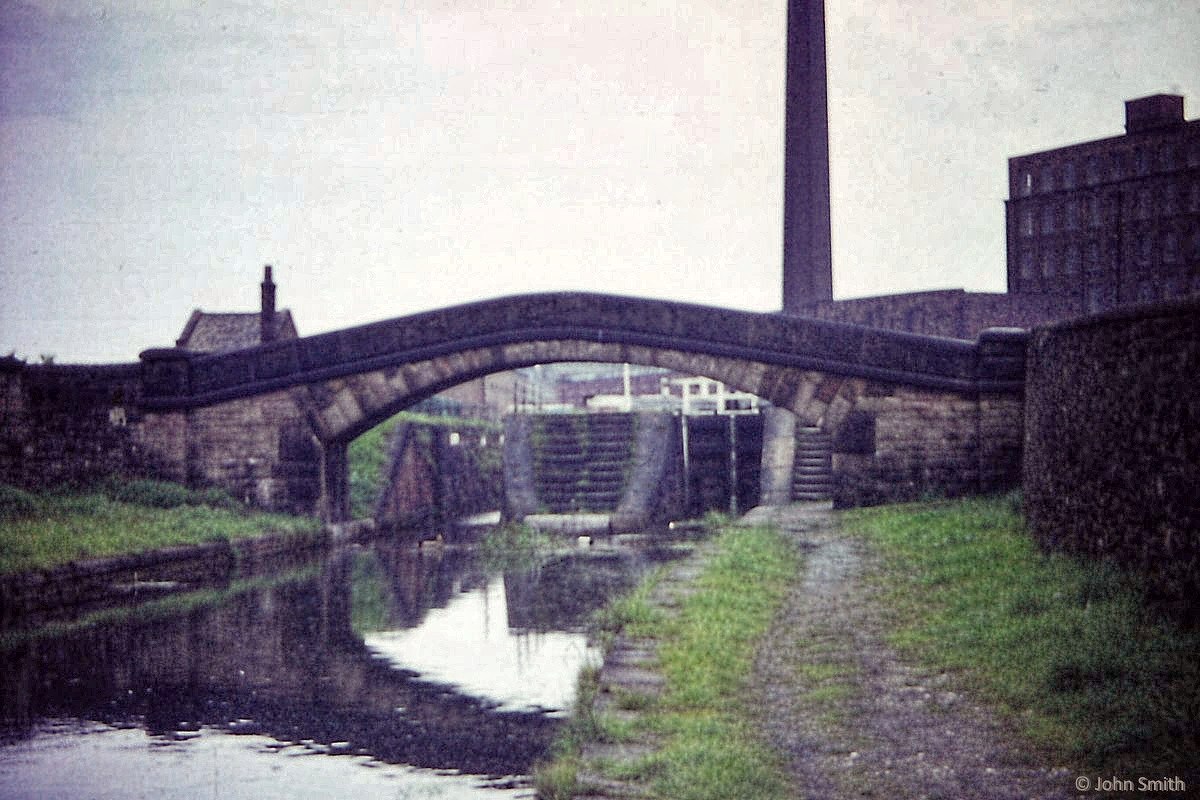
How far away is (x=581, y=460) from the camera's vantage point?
28141 millimetres

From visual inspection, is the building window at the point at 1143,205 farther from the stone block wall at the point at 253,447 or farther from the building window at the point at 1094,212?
the stone block wall at the point at 253,447

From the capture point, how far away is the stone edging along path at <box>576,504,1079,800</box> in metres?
5.24

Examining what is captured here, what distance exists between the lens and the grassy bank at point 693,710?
531 cm

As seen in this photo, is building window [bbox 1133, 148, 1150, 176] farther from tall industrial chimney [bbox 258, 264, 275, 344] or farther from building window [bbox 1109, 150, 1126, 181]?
tall industrial chimney [bbox 258, 264, 275, 344]

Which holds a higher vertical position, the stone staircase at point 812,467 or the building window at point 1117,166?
the building window at point 1117,166

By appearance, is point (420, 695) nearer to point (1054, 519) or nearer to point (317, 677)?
point (317, 677)

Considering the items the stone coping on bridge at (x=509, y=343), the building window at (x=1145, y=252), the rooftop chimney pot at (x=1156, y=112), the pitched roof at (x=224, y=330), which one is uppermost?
the rooftop chimney pot at (x=1156, y=112)

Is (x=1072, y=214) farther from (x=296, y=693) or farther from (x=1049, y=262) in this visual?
(x=296, y=693)

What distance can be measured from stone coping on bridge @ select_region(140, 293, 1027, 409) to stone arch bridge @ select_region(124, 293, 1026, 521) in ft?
0.07

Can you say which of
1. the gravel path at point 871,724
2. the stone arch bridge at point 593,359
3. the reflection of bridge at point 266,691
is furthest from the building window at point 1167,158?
the gravel path at point 871,724

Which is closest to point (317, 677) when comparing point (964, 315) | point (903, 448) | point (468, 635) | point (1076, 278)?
point (468, 635)

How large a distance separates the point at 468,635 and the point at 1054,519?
4801 millimetres
